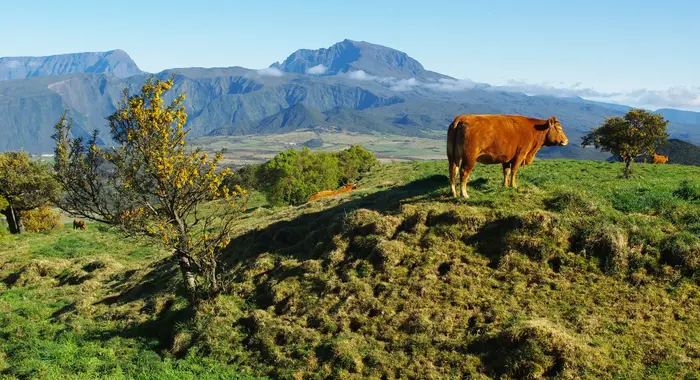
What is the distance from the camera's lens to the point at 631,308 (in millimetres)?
13438

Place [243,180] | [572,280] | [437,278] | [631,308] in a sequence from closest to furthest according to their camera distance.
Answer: [631,308] → [572,280] → [437,278] → [243,180]

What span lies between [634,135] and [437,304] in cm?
3535

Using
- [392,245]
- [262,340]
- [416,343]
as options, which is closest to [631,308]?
[416,343]

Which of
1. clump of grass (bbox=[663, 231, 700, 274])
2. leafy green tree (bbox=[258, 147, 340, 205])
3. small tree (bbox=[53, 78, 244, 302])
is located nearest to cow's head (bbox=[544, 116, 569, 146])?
clump of grass (bbox=[663, 231, 700, 274])

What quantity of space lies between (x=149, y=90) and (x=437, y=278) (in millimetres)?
13380

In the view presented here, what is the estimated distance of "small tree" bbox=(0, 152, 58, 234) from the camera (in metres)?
41.4

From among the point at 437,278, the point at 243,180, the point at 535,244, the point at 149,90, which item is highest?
the point at 149,90

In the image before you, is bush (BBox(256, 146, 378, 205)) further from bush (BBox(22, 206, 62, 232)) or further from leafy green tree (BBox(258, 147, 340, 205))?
bush (BBox(22, 206, 62, 232))

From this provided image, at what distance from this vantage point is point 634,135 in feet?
131

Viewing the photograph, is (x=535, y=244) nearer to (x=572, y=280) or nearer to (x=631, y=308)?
(x=572, y=280)

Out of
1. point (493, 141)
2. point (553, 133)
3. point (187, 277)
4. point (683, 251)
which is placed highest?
point (553, 133)

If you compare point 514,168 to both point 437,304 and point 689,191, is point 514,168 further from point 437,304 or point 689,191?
point 437,304

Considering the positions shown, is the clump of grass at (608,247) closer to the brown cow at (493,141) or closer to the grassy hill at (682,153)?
the brown cow at (493,141)

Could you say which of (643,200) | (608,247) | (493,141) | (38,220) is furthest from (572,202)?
(38,220)
